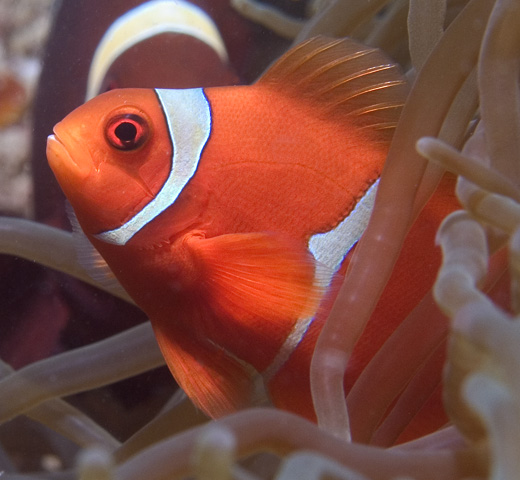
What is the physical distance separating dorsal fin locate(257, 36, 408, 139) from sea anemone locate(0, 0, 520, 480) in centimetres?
7

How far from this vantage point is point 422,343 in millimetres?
655

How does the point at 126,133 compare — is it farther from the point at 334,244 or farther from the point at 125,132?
the point at 334,244

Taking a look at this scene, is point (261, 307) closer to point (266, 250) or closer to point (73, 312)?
point (266, 250)

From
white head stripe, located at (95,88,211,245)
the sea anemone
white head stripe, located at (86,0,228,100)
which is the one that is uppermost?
white head stripe, located at (86,0,228,100)

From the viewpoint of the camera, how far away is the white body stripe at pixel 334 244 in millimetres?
801

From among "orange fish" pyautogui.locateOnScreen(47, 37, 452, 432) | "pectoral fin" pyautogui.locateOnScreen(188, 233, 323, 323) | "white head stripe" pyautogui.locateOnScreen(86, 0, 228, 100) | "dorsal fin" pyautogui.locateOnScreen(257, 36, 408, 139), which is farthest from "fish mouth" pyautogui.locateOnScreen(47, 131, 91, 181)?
"white head stripe" pyautogui.locateOnScreen(86, 0, 228, 100)

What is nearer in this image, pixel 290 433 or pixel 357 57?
pixel 290 433

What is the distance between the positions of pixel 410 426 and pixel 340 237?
253 mm

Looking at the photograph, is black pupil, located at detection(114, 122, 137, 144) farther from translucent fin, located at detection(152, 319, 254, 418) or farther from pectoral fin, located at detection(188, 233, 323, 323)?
translucent fin, located at detection(152, 319, 254, 418)

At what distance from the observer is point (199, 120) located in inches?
32.1

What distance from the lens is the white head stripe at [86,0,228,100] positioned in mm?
1680

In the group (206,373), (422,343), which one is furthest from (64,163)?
(422,343)

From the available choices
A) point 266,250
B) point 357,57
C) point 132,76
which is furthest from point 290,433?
point 132,76

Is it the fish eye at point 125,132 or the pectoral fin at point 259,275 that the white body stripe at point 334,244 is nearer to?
the pectoral fin at point 259,275
